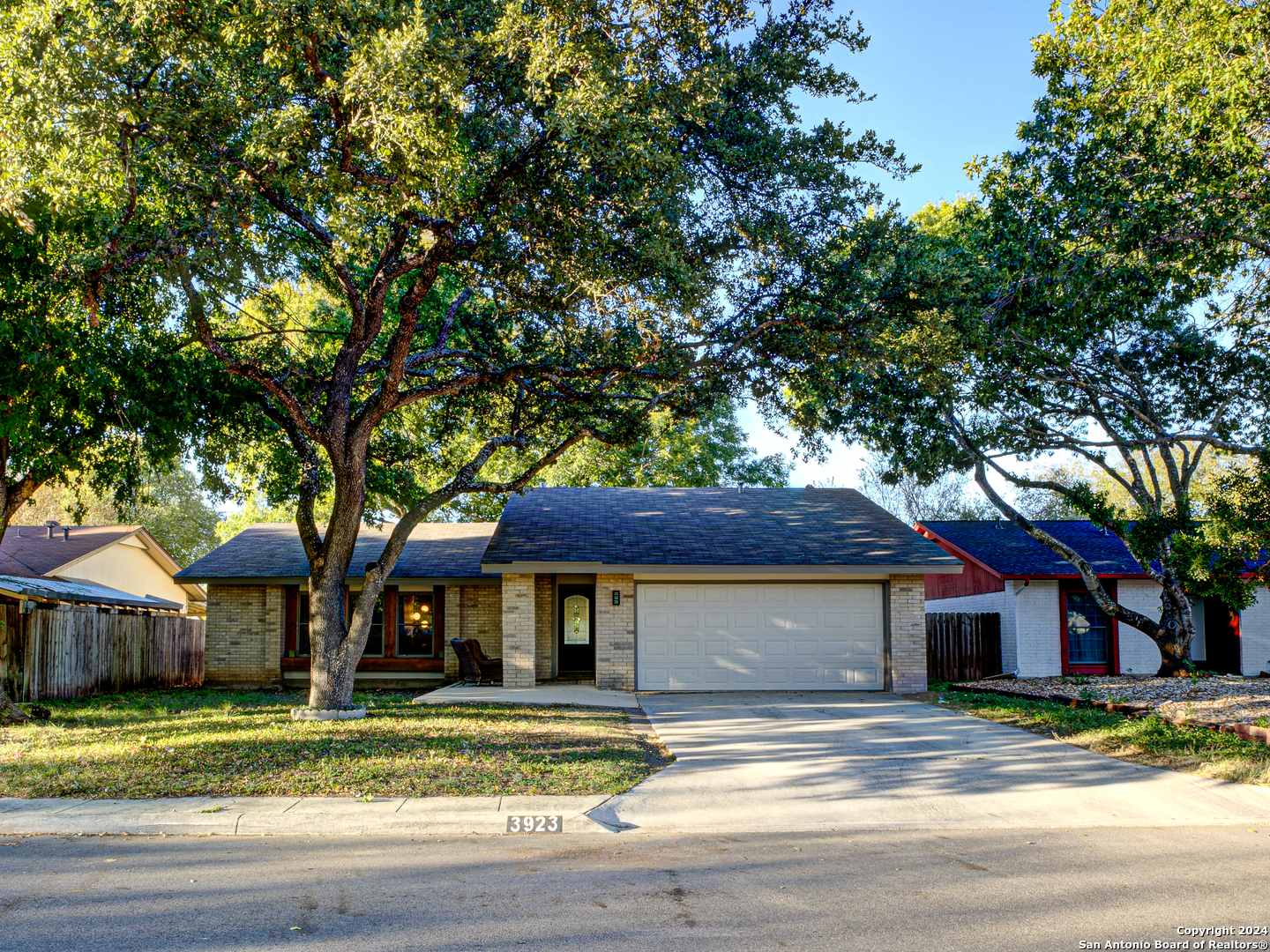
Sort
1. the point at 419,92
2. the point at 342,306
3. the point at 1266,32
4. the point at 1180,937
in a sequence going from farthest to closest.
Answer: the point at 342,306 → the point at 1266,32 → the point at 419,92 → the point at 1180,937

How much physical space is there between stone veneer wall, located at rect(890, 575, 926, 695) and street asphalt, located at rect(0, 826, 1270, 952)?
1005cm

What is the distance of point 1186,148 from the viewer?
1199 cm

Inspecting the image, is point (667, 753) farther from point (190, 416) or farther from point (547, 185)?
point (190, 416)

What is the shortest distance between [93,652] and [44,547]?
40.1 feet

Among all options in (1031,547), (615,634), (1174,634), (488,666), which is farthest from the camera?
(1031,547)

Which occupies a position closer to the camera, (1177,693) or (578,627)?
(1177,693)

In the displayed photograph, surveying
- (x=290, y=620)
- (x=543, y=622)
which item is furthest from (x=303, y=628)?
(x=543, y=622)

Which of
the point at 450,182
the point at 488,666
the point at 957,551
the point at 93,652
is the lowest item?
the point at 488,666

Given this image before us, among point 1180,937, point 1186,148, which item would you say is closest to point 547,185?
point 1186,148

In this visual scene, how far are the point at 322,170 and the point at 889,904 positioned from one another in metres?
9.52

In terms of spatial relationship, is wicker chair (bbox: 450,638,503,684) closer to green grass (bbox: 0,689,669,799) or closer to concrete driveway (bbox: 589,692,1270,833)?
green grass (bbox: 0,689,669,799)

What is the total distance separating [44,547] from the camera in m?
28.7

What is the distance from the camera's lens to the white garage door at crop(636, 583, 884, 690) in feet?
57.8

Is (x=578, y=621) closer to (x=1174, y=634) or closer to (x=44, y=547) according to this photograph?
(x=1174, y=634)
